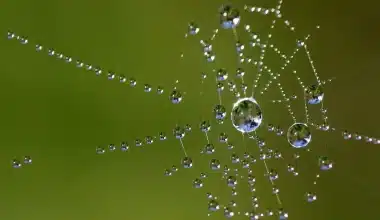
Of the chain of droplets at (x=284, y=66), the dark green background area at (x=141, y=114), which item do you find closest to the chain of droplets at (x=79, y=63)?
the dark green background area at (x=141, y=114)

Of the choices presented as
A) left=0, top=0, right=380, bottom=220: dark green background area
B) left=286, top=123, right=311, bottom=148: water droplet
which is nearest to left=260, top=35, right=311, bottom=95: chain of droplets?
left=0, top=0, right=380, bottom=220: dark green background area

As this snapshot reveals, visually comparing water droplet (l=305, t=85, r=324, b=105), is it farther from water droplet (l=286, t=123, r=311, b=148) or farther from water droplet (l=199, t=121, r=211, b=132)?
water droplet (l=199, t=121, r=211, b=132)

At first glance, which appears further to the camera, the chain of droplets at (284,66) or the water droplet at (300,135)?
the chain of droplets at (284,66)

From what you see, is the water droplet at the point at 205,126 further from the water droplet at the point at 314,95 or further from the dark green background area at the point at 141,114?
the water droplet at the point at 314,95

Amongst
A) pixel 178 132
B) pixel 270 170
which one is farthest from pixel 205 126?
pixel 270 170

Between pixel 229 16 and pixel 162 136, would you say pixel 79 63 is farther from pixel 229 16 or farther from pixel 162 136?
pixel 229 16

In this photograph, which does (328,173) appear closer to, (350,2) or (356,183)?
(356,183)

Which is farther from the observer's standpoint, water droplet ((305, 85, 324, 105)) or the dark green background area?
the dark green background area

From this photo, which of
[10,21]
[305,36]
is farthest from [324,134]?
[10,21]
